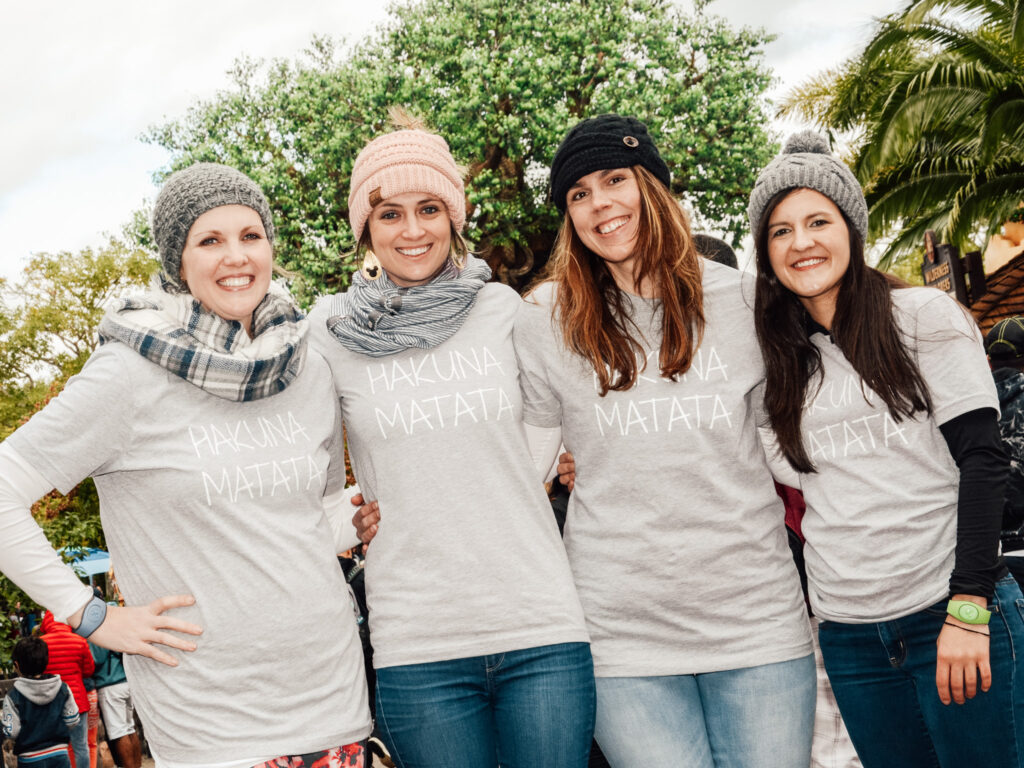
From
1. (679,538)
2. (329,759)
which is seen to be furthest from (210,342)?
(679,538)

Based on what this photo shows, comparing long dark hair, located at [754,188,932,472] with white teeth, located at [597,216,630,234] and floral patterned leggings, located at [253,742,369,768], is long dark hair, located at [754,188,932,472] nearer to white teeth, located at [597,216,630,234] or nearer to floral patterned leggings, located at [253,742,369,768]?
white teeth, located at [597,216,630,234]

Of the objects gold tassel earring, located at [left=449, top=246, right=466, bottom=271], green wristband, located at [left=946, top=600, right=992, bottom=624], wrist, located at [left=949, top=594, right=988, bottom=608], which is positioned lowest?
green wristband, located at [left=946, top=600, right=992, bottom=624]

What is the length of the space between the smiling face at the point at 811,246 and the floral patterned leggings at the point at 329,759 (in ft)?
6.50

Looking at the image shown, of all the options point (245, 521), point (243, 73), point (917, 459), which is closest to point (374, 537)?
point (245, 521)

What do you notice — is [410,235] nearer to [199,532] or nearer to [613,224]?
[613,224]

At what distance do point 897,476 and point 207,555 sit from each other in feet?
6.70

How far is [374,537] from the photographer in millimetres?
2756

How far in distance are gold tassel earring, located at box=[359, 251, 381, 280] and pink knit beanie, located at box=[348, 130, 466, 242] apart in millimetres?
124

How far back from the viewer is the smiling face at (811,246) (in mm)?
2879

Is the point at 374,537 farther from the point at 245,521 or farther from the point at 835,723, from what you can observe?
the point at 835,723

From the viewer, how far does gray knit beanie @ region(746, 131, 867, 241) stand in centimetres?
288

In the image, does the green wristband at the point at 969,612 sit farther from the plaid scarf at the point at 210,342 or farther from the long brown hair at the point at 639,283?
the plaid scarf at the point at 210,342

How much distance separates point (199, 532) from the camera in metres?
2.42

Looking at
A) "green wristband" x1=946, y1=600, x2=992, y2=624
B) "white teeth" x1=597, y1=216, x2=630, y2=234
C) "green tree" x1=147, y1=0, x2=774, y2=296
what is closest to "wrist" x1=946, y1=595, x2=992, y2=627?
"green wristband" x1=946, y1=600, x2=992, y2=624
